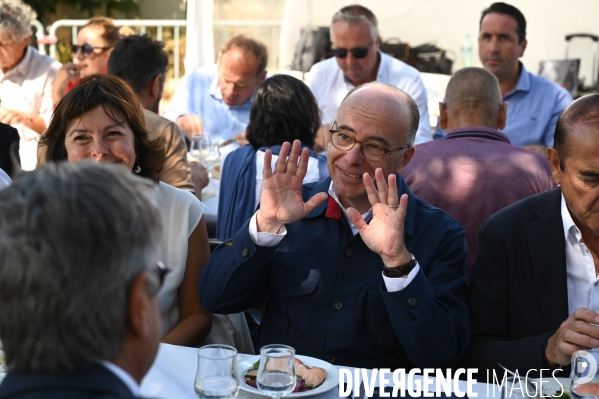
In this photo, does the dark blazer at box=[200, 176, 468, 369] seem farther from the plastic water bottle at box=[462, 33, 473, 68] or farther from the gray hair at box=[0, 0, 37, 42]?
the plastic water bottle at box=[462, 33, 473, 68]

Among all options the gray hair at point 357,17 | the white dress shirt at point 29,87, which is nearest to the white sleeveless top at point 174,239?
the gray hair at point 357,17

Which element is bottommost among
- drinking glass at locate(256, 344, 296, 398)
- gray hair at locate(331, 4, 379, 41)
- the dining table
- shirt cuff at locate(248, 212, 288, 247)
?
the dining table

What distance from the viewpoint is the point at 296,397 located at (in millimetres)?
2096

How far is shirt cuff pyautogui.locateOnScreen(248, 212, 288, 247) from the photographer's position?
260cm

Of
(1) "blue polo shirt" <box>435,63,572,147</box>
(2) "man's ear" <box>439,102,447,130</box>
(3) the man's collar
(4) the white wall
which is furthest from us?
(4) the white wall

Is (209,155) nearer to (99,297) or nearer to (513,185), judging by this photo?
(513,185)

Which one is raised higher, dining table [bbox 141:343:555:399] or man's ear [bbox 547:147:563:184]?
man's ear [bbox 547:147:563:184]

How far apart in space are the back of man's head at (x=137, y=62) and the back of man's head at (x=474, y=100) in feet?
6.59

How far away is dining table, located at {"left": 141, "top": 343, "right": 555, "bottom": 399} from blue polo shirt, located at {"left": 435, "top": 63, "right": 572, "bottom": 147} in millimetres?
3747

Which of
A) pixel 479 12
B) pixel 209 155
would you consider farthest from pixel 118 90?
pixel 479 12

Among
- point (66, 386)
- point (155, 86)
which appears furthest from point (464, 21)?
point (66, 386)

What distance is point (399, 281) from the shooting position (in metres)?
2.42

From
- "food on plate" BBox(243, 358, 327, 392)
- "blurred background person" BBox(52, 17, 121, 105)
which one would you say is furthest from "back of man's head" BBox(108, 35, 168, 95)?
"food on plate" BBox(243, 358, 327, 392)

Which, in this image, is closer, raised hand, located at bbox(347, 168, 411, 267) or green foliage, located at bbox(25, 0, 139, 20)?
raised hand, located at bbox(347, 168, 411, 267)
